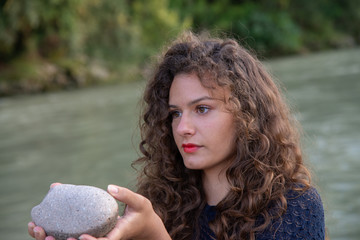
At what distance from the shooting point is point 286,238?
2.29 metres

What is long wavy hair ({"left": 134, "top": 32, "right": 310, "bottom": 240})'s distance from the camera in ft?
7.80

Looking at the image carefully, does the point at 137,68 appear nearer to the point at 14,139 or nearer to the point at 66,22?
the point at 66,22

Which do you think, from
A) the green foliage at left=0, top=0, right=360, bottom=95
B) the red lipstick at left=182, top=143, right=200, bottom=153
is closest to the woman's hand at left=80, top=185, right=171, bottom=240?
the red lipstick at left=182, top=143, right=200, bottom=153

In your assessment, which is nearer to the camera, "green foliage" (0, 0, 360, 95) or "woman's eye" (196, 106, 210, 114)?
"woman's eye" (196, 106, 210, 114)

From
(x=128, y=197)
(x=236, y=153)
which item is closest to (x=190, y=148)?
(x=236, y=153)

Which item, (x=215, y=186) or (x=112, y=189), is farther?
(x=215, y=186)

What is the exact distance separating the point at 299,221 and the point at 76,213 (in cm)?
91

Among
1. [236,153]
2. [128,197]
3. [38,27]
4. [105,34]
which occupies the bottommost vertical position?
[105,34]

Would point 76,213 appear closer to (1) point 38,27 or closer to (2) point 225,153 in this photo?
(2) point 225,153

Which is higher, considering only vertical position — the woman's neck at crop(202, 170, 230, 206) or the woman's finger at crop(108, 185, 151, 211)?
the woman's finger at crop(108, 185, 151, 211)

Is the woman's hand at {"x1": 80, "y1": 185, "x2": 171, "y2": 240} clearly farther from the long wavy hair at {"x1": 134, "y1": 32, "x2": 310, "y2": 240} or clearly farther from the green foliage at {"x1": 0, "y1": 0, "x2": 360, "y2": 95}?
the green foliage at {"x1": 0, "y1": 0, "x2": 360, "y2": 95}

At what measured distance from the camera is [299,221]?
230cm

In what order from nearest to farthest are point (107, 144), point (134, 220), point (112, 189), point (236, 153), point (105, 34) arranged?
1. point (112, 189)
2. point (134, 220)
3. point (236, 153)
4. point (107, 144)
5. point (105, 34)

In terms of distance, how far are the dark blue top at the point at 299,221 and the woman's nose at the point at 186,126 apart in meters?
0.45
